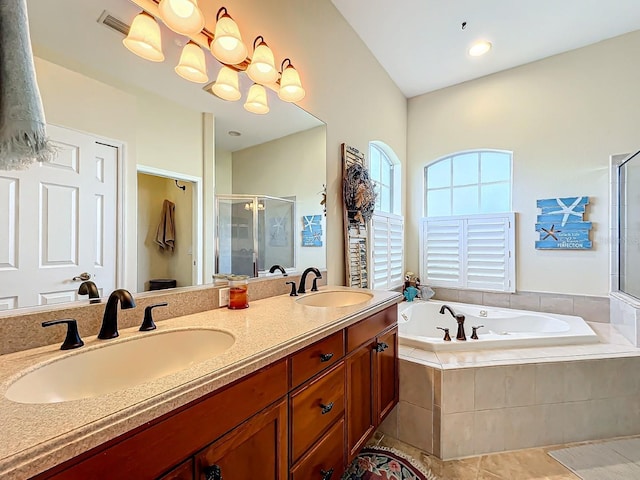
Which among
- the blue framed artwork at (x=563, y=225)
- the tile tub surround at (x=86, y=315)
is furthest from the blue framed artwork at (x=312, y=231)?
the blue framed artwork at (x=563, y=225)

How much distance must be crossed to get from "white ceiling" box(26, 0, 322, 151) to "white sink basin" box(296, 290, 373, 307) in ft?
3.17

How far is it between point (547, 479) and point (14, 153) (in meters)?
2.56

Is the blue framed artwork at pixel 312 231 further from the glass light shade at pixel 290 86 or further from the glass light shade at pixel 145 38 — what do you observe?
the glass light shade at pixel 145 38

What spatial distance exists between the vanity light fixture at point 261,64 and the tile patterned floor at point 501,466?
229cm

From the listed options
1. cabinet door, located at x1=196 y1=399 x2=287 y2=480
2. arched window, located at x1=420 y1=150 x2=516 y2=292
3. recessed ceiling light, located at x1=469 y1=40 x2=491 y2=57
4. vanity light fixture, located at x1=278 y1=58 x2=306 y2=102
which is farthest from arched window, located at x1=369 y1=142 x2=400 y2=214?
cabinet door, located at x1=196 y1=399 x2=287 y2=480

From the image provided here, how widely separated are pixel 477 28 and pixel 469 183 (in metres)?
1.46

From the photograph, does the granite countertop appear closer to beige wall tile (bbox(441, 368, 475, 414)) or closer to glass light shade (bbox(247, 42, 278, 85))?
beige wall tile (bbox(441, 368, 475, 414))

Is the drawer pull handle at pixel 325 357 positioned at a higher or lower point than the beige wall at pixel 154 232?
lower

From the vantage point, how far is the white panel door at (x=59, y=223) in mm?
854

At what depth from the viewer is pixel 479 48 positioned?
2758mm

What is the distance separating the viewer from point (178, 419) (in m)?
0.64

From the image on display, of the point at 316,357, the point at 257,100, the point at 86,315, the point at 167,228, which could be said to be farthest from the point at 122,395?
the point at 257,100

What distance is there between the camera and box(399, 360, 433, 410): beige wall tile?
178 cm

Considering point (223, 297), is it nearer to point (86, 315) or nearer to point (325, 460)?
point (86, 315)
